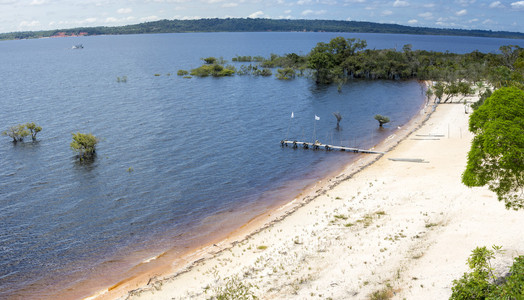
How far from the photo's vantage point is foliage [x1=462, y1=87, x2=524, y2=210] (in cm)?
1983

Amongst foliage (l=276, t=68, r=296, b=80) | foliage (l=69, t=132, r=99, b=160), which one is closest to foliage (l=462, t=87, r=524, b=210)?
foliage (l=69, t=132, r=99, b=160)

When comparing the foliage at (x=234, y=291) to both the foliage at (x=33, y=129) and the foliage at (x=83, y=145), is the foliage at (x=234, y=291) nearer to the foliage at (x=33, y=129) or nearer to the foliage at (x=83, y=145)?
the foliage at (x=83, y=145)

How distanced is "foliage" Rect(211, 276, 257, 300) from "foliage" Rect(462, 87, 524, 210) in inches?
537

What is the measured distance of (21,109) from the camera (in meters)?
79.9

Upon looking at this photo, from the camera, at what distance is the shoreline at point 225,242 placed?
26.4 m

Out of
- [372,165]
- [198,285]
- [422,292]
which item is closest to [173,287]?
[198,285]

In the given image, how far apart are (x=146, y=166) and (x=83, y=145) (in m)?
10.1

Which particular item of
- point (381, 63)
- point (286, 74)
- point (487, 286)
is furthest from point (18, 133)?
point (381, 63)

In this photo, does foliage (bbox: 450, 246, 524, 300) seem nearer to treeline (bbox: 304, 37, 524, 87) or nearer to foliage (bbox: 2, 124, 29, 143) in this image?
foliage (bbox: 2, 124, 29, 143)

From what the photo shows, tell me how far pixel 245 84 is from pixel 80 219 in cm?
8561

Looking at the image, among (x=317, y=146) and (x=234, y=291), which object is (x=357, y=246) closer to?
(x=234, y=291)

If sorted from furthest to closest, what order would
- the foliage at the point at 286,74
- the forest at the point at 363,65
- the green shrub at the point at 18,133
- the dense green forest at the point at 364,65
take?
the foliage at the point at 286,74 → the forest at the point at 363,65 → the dense green forest at the point at 364,65 → the green shrub at the point at 18,133

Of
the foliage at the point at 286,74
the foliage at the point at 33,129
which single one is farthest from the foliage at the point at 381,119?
the foliage at the point at 286,74

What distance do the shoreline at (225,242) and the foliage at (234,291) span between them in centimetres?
469
